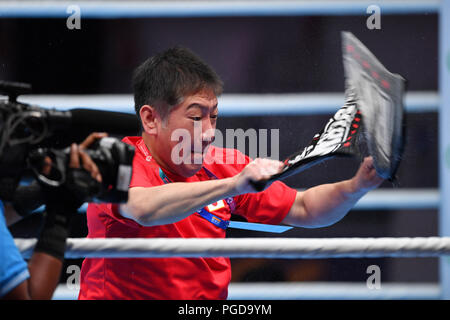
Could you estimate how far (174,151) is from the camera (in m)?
1.33

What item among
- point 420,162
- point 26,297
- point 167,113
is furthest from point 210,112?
point 420,162

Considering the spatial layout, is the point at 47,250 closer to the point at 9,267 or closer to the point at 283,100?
the point at 9,267

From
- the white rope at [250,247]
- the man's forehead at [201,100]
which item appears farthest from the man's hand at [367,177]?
the man's forehead at [201,100]

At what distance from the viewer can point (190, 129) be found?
4.23ft

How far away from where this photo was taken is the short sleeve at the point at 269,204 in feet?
4.77

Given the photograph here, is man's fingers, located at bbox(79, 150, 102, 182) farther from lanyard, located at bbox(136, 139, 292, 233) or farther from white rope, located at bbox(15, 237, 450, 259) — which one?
lanyard, located at bbox(136, 139, 292, 233)

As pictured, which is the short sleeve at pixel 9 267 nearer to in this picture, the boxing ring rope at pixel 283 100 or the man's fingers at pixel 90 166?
the man's fingers at pixel 90 166

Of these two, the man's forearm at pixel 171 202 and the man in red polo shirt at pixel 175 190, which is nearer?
the man's forearm at pixel 171 202

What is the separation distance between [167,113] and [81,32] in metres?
1.08

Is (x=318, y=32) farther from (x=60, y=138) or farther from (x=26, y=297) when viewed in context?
(x=26, y=297)

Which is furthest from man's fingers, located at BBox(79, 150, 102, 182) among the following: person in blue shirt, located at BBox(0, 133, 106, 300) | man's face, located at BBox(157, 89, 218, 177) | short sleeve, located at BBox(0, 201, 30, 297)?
man's face, located at BBox(157, 89, 218, 177)

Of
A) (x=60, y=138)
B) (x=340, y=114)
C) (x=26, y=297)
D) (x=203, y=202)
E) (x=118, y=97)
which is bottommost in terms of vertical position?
(x=26, y=297)

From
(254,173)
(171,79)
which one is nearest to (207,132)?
(171,79)

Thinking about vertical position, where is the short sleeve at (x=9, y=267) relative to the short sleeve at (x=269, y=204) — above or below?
below
